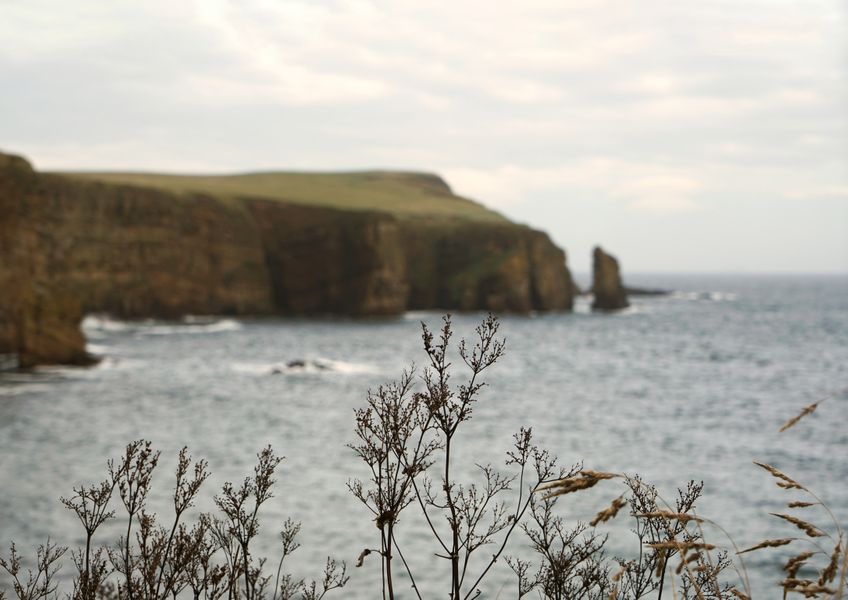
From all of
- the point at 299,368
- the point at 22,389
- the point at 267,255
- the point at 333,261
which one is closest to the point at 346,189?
the point at 267,255

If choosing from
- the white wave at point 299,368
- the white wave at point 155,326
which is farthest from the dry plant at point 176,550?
the white wave at point 155,326

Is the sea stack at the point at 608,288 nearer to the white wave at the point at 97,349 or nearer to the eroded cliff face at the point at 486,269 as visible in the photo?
the eroded cliff face at the point at 486,269

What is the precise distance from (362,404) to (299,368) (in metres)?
11.9

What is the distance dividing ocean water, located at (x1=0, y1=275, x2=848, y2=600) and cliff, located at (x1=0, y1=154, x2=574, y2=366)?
16912 millimetres

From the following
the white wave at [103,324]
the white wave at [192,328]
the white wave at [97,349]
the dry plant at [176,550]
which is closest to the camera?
the dry plant at [176,550]

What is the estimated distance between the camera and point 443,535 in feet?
65.5

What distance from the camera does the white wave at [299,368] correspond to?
5150cm

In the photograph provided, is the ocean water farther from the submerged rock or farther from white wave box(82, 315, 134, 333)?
white wave box(82, 315, 134, 333)

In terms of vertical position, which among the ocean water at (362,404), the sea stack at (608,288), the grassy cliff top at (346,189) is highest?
the grassy cliff top at (346,189)

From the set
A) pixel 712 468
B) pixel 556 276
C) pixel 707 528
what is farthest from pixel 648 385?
pixel 556 276

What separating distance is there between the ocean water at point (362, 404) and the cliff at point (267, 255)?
55.5ft

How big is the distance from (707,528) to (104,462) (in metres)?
17.9

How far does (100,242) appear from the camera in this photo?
292 feet

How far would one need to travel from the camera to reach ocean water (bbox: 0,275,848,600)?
822 inches
